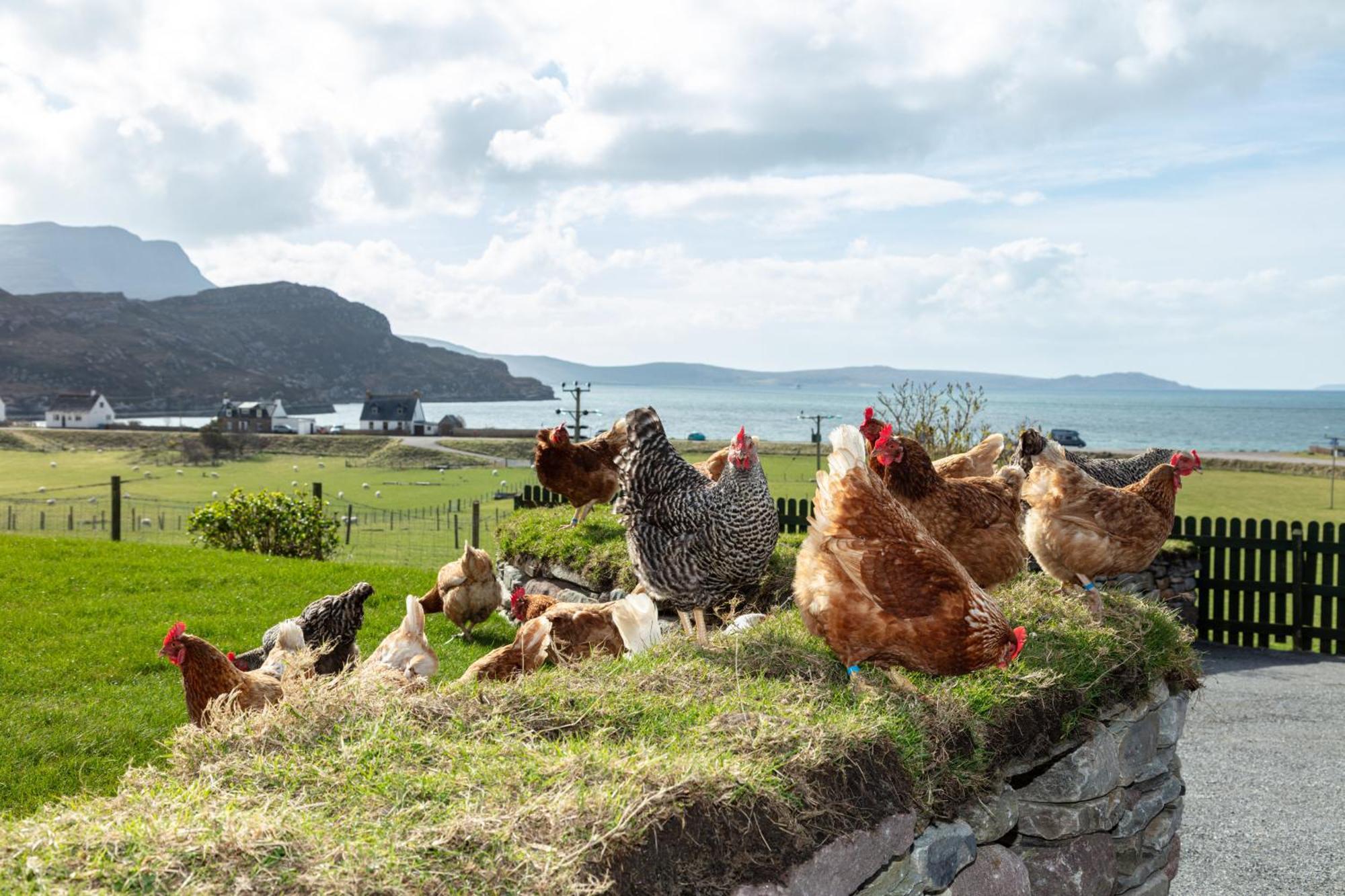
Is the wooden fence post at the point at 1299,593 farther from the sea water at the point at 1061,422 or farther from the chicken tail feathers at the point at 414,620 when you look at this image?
the sea water at the point at 1061,422

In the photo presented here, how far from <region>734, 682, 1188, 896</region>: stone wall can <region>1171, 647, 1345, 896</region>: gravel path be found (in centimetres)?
183

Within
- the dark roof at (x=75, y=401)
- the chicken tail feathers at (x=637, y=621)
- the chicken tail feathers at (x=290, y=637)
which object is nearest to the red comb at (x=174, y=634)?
the chicken tail feathers at (x=290, y=637)

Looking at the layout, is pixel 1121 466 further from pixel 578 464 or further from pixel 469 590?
pixel 469 590

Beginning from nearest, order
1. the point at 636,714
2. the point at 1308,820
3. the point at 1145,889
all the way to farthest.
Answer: the point at 636,714 < the point at 1145,889 < the point at 1308,820

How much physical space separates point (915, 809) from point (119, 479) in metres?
18.1

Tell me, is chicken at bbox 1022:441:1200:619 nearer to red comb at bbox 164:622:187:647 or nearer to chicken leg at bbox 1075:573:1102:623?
chicken leg at bbox 1075:573:1102:623

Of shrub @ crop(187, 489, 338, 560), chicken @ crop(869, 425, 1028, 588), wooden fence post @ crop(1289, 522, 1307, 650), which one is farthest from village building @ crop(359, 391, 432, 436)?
chicken @ crop(869, 425, 1028, 588)

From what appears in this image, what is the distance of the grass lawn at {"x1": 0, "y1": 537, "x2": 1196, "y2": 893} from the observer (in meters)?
2.41

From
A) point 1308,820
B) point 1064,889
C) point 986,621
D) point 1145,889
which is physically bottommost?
point 1308,820

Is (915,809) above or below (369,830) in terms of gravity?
below

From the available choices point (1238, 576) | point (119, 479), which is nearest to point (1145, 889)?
point (1238, 576)

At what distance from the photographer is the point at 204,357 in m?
153

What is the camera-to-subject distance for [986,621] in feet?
14.0

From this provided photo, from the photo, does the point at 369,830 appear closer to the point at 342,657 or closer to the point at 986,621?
the point at 986,621
